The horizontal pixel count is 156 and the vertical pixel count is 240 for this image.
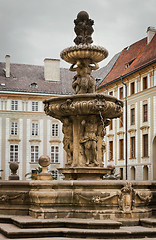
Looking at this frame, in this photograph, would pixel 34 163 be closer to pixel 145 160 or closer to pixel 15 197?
pixel 145 160

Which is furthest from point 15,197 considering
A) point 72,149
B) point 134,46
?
point 134,46

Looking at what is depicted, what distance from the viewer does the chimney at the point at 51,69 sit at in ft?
186

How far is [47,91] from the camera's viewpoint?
54219mm

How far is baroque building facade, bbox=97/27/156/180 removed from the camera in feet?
129

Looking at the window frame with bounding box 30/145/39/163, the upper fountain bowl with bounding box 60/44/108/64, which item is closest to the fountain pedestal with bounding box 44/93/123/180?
the upper fountain bowl with bounding box 60/44/108/64

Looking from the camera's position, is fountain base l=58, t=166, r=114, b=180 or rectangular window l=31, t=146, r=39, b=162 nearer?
fountain base l=58, t=166, r=114, b=180

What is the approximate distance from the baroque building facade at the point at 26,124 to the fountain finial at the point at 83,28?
40.2m

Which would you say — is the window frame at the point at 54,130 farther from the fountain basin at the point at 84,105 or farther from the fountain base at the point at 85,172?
the fountain base at the point at 85,172

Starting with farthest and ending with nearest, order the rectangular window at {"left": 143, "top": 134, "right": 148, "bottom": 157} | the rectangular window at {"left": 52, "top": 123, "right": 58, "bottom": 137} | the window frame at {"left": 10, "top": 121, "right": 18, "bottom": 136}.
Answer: the rectangular window at {"left": 52, "top": 123, "right": 58, "bottom": 137}
the window frame at {"left": 10, "top": 121, "right": 18, "bottom": 136}
the rectangular window at {"left": 143, "top": 134, "right": 148, "bottom": 157}

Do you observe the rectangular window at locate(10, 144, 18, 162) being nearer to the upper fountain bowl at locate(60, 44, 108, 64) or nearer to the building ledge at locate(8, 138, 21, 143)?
the building ledge at locate(8, 138, 21, 143)

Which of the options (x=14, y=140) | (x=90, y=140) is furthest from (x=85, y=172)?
(x=14, y=140)

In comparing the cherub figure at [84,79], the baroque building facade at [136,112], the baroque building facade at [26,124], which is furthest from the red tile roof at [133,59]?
the cherub figure at [84,79]

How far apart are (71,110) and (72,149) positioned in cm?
118

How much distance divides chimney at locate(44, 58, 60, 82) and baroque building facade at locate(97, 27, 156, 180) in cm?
871
